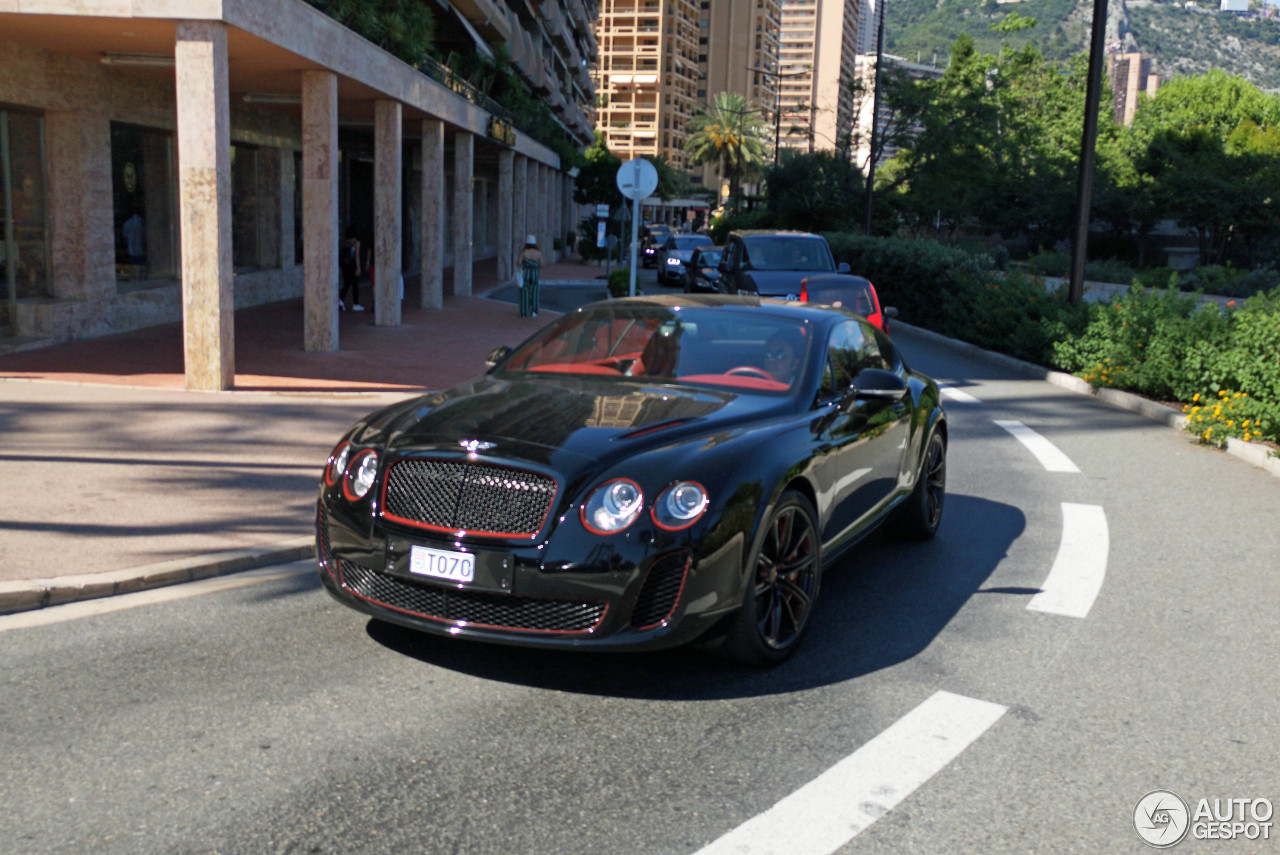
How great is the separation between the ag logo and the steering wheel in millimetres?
2568

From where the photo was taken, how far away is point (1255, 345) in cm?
1149

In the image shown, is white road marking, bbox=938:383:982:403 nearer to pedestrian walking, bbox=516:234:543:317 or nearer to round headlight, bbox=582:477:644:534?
pedestrian walking, bbox=516:234:543:317

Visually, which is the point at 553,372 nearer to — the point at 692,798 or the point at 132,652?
the point at 132,652

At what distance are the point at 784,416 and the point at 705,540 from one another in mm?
1118

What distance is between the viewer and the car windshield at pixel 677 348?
18.9ft

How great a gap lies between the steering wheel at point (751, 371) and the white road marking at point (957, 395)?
9.39 meters

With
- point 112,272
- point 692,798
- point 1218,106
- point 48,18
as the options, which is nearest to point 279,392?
point 48,18

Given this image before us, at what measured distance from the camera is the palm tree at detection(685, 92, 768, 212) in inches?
4537

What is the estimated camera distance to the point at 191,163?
38.8 feet

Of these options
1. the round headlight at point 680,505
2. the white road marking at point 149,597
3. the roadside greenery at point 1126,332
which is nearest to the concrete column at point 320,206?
the white road marking at point 149,597

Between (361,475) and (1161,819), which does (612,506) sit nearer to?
(361,475)

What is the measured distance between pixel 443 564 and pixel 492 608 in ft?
0.81

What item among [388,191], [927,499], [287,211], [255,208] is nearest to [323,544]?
[927,499]

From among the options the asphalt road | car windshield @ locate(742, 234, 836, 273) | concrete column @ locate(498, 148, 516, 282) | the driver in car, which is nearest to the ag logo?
the asphalt road
